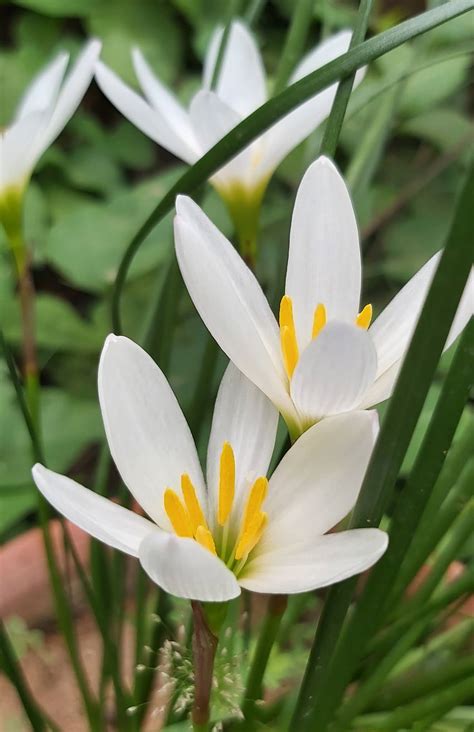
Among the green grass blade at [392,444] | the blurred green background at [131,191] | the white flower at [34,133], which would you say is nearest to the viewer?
the green grass blade at [392,444]

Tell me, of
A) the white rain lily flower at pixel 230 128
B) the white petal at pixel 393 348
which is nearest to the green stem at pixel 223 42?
the white rain lily flower at pixel 230 128

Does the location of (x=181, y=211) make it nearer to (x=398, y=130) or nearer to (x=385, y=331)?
(x=385, y=331)

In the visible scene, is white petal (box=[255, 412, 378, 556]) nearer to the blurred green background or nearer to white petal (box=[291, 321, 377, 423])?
white petal (box=[291, 321, 377, 423])

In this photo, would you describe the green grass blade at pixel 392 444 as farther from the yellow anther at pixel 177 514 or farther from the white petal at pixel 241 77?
the white petal at pixel 241 77

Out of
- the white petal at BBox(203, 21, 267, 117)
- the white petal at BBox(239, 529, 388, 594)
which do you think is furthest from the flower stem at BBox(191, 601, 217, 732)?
the white petal at BBox(203, 21, 267, 117)

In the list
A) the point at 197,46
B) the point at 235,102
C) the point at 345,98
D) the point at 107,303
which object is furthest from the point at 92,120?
the point at 345,98

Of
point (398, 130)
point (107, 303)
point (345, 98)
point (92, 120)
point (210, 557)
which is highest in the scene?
point (92, 120)
